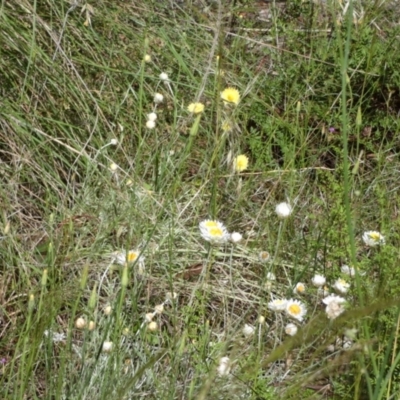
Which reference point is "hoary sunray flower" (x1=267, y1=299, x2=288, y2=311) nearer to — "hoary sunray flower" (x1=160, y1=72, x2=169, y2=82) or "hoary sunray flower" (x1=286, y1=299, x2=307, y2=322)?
"hoary sunray flower" (x1=286, y1=299, x2=307, y2=322)

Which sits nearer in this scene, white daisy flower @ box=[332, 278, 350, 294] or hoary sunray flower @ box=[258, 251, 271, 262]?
white daisy flower @ box=[332, 278, 350, 294]

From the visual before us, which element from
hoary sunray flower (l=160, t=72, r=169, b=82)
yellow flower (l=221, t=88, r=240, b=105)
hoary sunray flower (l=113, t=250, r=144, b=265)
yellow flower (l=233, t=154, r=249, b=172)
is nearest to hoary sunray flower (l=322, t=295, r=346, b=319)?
hoary sunray flower (l=113, t=250, r=144, b=265)

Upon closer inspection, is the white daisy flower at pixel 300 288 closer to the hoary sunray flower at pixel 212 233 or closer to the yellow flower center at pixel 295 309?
the yellow flower center at pixel 295 309

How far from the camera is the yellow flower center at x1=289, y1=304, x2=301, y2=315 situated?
172cm

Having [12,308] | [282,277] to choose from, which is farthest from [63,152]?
[282,277]

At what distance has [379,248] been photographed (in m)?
1.84

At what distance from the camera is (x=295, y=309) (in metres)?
1.72

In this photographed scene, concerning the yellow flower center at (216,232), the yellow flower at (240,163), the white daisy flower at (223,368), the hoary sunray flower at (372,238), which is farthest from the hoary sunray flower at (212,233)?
the yellow flower at (240,163)

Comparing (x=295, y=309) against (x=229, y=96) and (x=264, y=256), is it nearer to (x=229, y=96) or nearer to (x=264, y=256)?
(x=264, y=256)

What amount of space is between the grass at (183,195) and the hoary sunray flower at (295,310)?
0.18 ft

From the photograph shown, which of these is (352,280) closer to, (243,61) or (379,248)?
(379,248)

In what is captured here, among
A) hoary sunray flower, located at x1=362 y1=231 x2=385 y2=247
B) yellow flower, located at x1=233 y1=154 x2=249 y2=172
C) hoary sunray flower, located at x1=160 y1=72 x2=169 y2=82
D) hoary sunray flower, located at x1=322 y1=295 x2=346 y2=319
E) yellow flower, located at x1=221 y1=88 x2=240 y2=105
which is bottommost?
hoary sunray flower, located at x1=322 y1=295 x2=346 y2=319

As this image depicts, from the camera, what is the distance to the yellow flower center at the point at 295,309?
1.72m

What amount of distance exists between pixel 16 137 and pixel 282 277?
80 centimetres
